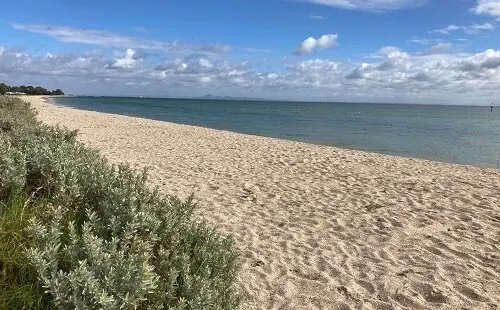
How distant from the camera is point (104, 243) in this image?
8.84 feet

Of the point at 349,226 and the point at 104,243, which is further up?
the point at 104,243

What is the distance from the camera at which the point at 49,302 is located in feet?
7.73

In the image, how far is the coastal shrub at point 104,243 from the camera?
226 centimetres

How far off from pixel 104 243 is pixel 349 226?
514 centimetres

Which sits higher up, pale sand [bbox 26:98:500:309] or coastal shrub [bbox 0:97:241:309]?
coastal shrub [bbox 0:97:241:309]

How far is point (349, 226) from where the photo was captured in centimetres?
704

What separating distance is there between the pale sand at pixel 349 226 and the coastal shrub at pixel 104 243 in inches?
58.8

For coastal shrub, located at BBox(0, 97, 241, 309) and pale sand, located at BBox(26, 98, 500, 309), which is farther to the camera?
pale sand, located at BBox(26, 98, 500, 309)

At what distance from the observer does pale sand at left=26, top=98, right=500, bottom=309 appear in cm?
A: 471

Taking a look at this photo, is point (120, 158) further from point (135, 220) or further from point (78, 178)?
point (135, 220)

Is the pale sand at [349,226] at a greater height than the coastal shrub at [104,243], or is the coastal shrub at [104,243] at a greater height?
the coastal shrub at [104,243]

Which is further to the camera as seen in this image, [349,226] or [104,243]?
[349,226]

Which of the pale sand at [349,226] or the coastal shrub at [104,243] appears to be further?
the pale sand at [349,226]

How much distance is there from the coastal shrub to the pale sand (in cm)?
149
